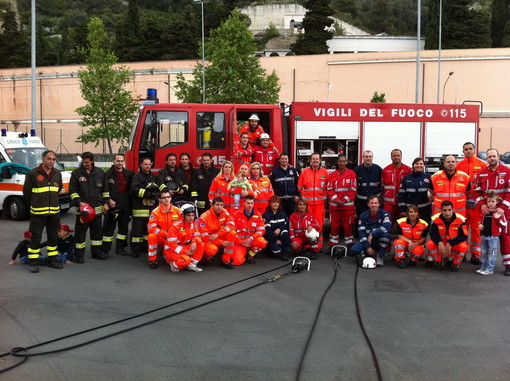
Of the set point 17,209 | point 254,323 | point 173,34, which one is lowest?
point 254,323

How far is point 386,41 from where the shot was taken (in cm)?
6341

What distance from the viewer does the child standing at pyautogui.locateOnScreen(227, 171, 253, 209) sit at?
883 centimetres

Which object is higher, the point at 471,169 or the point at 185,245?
the point at 471,169

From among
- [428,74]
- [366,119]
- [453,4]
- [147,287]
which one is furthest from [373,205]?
[453,4]

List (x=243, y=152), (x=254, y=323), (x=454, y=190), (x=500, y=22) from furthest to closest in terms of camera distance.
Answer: (x=500, y=22) → (x=243, y=152) → (x=454, y=190) → (x=254, y=323)

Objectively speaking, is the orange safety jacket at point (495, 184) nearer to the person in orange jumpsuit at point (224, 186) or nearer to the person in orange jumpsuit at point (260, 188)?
the person in orange jumpsuit at point (260, 188)

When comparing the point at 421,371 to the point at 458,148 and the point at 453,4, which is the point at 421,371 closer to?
the point at 458,148

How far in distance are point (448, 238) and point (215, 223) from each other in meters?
3.64

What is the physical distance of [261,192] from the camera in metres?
9.25

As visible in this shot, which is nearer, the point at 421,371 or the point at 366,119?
the point at 421,371

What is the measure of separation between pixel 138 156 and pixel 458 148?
667 centimetres

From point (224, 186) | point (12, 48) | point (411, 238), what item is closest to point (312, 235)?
point (411, 238)

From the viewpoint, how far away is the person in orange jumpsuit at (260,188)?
925 centimetres

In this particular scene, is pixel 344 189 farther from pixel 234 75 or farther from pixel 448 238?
pixel 234 75
